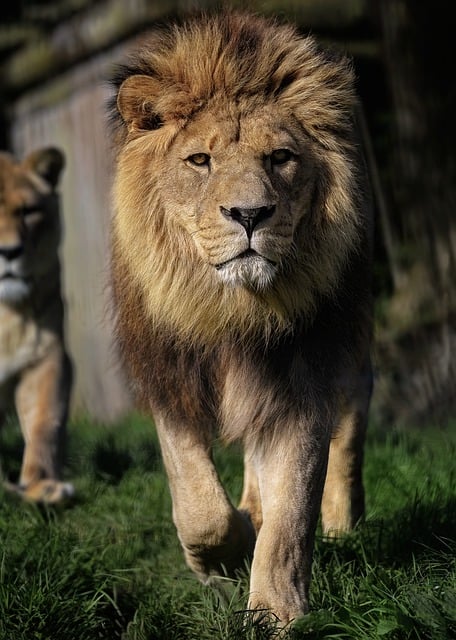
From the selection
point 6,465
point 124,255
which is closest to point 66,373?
point 6,465

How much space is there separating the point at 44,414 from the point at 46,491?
65cm

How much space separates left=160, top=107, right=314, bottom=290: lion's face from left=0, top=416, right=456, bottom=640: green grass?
90cm

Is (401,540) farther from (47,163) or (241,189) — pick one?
(47,163)

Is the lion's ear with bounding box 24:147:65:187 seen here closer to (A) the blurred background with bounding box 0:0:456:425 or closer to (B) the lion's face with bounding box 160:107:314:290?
(A) the blurred background with bounding box 0:0:456:425

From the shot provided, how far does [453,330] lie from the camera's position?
7238 mm

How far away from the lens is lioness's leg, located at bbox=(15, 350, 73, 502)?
17.2ft

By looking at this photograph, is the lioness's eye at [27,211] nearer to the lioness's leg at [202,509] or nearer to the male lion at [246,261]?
the male lion at [246,261]

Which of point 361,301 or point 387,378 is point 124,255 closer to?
point 361,301

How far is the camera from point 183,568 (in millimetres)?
3990

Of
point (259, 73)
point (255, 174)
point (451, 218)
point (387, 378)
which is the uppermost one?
point (259, 73)

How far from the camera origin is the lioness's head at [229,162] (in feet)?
10.7

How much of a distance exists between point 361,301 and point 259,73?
0.76 m

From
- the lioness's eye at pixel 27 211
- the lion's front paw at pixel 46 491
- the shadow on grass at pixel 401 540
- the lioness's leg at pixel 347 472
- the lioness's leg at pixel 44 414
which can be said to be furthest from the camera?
the lioness's eye at pixel 27 211

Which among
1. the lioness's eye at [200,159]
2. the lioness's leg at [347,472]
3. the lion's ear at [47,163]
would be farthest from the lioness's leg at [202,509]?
the lion's ear at [47,163]
